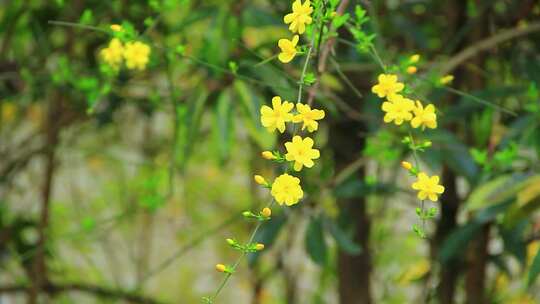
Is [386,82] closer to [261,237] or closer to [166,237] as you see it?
[261,237]

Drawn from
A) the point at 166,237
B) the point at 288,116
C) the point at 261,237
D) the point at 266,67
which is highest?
the point at 166,237

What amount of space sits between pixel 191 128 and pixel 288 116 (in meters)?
0.52

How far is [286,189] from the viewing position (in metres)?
0.63

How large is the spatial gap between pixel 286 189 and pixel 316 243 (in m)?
0.67

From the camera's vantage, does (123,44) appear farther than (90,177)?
No

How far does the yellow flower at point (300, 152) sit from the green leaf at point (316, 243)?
647mm

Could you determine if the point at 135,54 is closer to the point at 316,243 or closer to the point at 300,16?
the point at 300,16

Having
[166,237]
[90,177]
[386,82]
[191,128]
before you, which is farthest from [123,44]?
[166,237]

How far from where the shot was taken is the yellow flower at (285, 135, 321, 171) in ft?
2.11

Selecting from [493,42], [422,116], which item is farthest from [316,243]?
[422,116]

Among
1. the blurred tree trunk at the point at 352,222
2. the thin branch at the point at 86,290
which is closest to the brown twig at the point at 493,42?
the blurred tree trunk at the point at 352,222

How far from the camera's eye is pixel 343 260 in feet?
5.18

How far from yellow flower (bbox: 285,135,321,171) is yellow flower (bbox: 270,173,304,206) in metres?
0.02

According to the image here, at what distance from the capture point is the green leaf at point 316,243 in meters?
1.28
